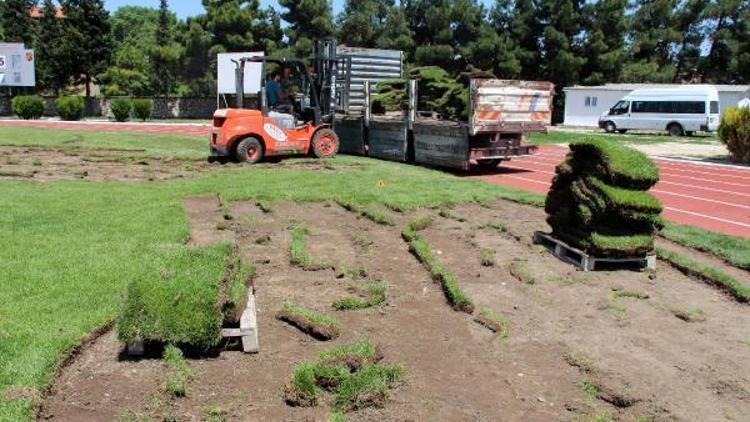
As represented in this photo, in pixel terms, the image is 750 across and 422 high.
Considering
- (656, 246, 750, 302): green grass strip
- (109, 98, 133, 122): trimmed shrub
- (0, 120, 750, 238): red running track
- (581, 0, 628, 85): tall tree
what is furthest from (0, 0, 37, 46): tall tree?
(656, 246, 750, 302): green grass strip

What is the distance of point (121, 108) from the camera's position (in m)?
37.9

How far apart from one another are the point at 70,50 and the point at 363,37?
64.0 ft

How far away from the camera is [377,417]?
12.9 feet

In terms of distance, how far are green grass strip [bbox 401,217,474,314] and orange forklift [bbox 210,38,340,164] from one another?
23.0ft

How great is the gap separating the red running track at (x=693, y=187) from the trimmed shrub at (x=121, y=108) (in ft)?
85.2

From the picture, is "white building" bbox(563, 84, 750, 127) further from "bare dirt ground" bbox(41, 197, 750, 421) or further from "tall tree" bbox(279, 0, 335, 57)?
"bare dirt ground" bbox(41, 197, 750, 421)

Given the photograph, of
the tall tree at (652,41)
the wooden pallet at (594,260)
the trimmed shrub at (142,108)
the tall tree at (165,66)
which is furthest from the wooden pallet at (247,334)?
the tall tree at (652,41)

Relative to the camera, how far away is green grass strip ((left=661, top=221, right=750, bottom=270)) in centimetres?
798

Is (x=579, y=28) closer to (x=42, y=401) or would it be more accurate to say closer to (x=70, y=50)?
(x=70, y=50)

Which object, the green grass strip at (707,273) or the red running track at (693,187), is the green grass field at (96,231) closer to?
the red running track at (693,187)

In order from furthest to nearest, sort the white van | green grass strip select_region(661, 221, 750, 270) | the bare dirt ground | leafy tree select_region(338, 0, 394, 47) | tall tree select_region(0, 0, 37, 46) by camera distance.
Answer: tall tree select_region(0, 0, 37, 46) < leafy tree select_region(338, 0, 394, 47) < the white van < green grass strip select_region(661, 221, 750, 270) < the bare dirt ground

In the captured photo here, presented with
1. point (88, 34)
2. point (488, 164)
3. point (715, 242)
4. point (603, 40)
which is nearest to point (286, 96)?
point (488, 164)

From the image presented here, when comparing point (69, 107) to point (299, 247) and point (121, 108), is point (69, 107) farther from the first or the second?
point (299, 247)

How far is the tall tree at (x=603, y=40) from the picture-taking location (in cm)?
4559
